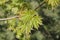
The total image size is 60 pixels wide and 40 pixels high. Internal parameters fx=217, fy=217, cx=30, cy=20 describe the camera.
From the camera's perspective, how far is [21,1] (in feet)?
3.64

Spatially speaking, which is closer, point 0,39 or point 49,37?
point 0,39

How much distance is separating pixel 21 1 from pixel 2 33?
261cm

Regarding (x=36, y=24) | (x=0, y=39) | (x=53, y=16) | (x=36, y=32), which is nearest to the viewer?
(x=36, y=24)

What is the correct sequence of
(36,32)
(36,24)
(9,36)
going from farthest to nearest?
(36,32) < (9,36) < (36,24)

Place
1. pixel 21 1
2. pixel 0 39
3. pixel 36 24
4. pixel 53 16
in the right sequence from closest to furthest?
pixel 36 24
pixel 21 1
pixel 0 39
pixel 53 16

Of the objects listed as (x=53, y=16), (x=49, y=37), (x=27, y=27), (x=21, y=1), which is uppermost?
(x=21, y=1)

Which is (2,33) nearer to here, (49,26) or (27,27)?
(49,26)

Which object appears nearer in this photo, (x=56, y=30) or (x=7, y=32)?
(x=7, y=32)

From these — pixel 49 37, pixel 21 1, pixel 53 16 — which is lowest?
pixel 49 37

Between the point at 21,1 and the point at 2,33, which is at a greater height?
the point at 21,1

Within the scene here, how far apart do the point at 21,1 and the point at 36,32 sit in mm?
2957

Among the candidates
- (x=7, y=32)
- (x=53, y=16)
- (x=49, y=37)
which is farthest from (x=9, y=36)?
(x=53, y=16)

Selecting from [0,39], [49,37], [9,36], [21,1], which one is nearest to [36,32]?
[49,37]

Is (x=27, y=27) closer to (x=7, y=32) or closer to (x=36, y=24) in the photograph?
(x=36, y=24)
